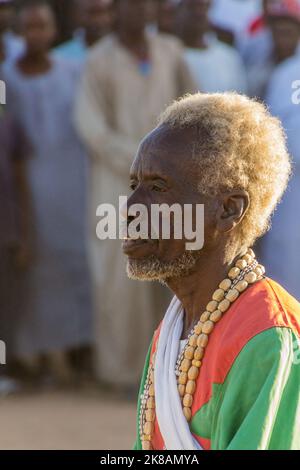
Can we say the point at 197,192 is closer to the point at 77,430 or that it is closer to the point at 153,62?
the point at 77,430

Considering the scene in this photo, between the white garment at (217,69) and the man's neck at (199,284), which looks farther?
the white garment at (217,69)

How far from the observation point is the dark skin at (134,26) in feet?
26.5

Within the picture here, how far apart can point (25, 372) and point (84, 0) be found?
9.52 ft

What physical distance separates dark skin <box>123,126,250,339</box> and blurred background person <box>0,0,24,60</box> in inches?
213

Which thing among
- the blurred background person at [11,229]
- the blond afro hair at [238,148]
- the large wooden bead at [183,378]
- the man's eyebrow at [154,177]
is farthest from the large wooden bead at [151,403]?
the blurred background person at [11,229]

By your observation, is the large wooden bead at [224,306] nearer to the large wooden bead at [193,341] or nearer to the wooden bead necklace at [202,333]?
the wooden bead necklace at [202,333]

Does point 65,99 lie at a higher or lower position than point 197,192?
higher

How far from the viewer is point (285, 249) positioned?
8047mm

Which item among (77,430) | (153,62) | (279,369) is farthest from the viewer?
(153,62)

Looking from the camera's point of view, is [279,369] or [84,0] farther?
[84,0]

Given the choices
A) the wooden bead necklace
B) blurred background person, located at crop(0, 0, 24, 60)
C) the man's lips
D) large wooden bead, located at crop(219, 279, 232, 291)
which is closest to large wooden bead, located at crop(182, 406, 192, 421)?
the wooden bead necklace

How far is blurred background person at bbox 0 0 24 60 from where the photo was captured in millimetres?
8305
